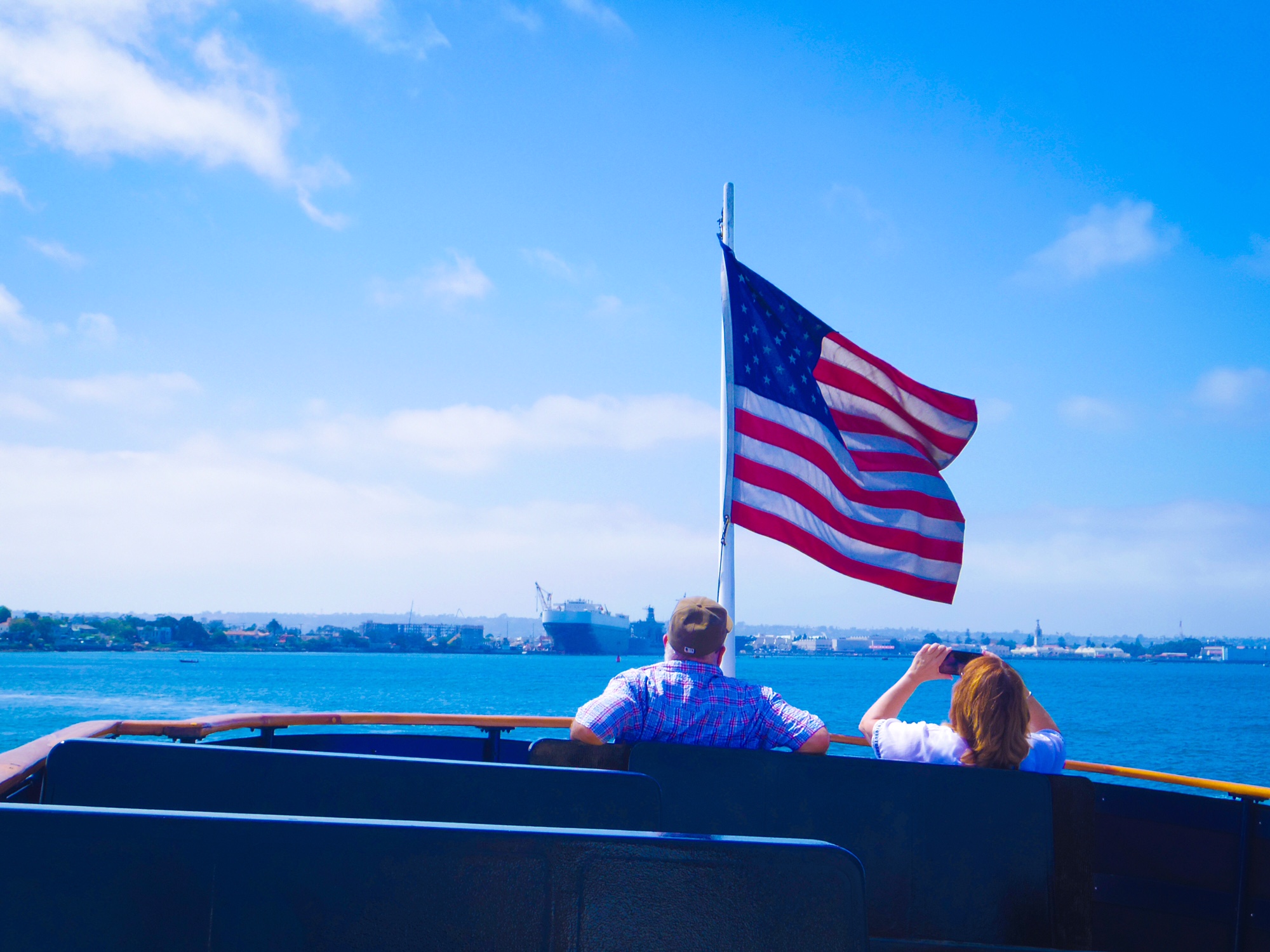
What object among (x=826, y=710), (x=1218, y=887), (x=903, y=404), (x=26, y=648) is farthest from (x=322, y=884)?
(x=26, y=648)

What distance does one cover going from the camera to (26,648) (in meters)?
154

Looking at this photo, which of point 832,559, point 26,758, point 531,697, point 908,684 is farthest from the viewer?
point 531,697

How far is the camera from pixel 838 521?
18.0 ft

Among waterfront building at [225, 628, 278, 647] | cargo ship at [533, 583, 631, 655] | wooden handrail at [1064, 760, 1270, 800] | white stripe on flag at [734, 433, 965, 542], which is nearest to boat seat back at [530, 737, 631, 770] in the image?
wooden handrail at [1064, 760, 1270, 800]

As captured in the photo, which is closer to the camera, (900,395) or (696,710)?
(696,710)

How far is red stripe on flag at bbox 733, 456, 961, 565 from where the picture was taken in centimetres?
520

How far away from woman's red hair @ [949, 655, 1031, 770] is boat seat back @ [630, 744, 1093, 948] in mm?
123

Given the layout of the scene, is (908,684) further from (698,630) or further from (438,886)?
(438,886)

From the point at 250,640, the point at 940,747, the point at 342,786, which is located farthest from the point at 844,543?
the point at 250,640

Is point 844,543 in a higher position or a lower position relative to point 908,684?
higher

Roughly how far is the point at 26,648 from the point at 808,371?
18596cm

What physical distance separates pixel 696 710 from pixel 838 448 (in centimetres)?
283

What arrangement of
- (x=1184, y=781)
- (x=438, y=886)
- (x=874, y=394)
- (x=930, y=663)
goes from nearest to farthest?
(x=438, y=886), (x=930, y=663), (x=1184, y=781), (x=874, y=394)

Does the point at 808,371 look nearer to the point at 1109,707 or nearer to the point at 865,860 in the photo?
the point at 865,860
